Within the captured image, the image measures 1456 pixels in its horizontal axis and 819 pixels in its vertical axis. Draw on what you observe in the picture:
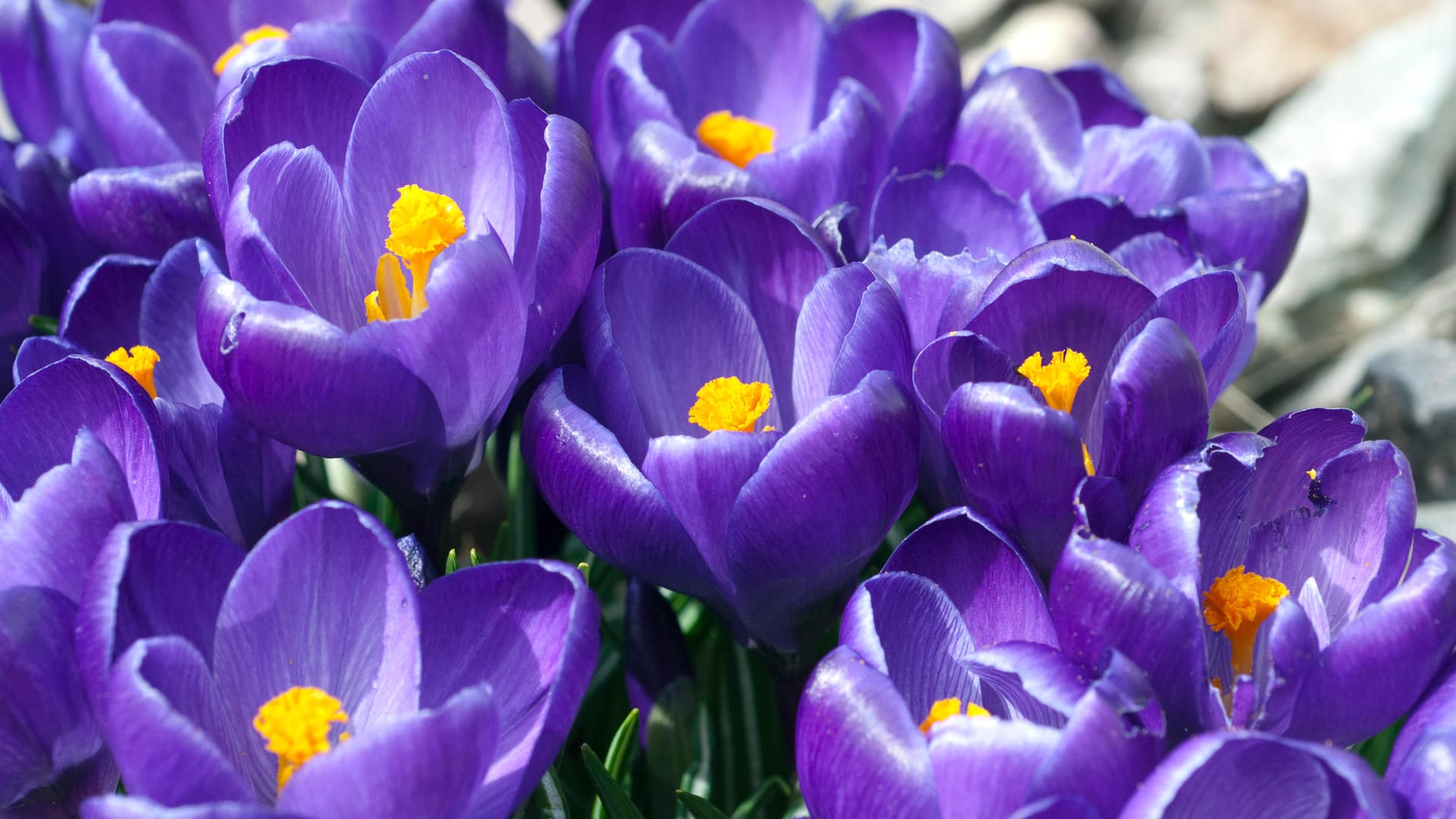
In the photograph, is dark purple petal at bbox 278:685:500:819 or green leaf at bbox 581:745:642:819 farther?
green leaf at bbox 581:745:642:819

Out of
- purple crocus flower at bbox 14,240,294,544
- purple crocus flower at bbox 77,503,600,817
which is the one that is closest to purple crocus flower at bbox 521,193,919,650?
purple crocus flower at bbox 77,503,600,817

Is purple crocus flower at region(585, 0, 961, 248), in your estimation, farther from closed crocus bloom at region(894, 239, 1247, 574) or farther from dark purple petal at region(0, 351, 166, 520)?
dark purple petal at region(0, 351, 166, 520)

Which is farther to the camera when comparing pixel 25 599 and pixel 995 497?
pixel 995 497

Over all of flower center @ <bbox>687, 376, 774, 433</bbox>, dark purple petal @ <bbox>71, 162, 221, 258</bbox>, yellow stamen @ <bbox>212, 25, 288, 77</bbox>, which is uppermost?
yellow stamen @ <bbox>212, 25, 288, 77</bbox>

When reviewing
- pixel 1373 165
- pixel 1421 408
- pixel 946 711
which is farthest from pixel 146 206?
pixel 1373 165

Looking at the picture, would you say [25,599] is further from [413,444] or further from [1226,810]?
[1226,810]

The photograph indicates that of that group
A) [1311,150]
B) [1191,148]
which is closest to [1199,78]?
[1311,150]

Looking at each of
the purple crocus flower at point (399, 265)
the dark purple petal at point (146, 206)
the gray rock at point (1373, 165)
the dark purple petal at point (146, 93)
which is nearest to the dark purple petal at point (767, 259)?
the purple crocus flower at point (399, 265)
